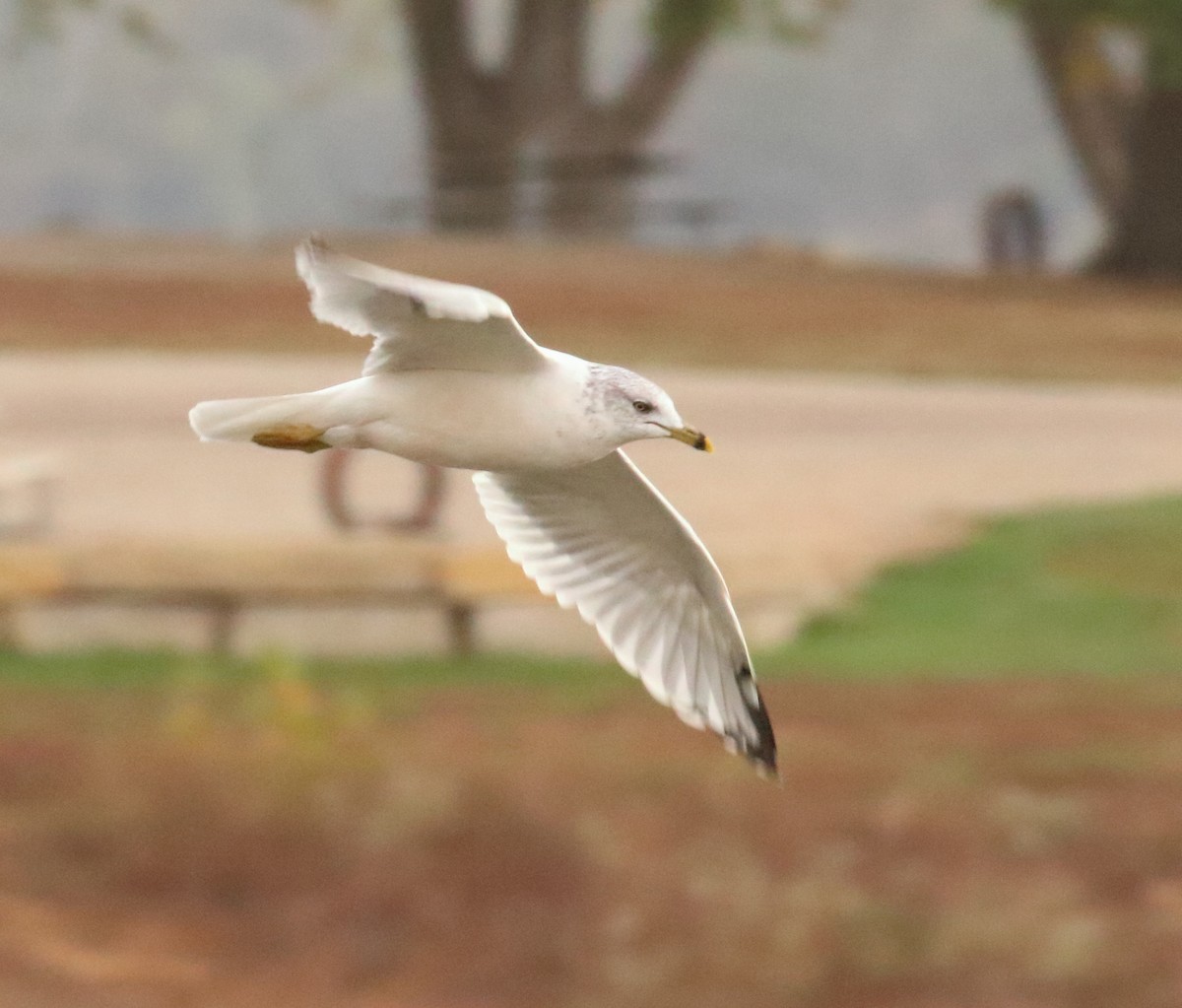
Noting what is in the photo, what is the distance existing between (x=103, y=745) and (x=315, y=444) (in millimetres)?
9172

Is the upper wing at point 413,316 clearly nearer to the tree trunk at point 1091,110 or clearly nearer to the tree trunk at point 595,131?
the tree trunk at point 1091,110

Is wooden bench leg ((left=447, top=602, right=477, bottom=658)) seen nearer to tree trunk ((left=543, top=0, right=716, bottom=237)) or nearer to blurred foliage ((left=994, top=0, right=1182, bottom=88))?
blurred foliage ((left=994, top=0, right=1182, bottom=88))

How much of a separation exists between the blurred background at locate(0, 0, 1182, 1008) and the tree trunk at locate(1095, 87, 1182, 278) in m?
0.03

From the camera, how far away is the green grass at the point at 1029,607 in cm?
1255

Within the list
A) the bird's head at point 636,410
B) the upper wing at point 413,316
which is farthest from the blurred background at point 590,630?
the bird's head at point 636,410

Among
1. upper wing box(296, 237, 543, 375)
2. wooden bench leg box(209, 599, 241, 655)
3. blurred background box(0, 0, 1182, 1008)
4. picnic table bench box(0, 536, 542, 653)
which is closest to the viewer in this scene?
upper wing box(296, 237, 543, 375)

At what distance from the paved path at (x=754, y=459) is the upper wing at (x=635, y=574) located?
8975 millimetres

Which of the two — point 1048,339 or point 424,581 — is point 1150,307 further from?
point 424,581

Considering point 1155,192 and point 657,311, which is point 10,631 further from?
point 1155,192

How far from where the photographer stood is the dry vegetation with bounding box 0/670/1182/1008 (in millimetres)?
10164

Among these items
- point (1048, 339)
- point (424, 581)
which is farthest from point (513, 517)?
point (1048, 339)

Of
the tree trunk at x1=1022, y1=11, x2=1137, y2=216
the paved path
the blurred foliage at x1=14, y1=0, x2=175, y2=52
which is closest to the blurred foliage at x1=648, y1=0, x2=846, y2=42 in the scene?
the tree trunk at x1=1022, y1=11, x2=1137, y2=216

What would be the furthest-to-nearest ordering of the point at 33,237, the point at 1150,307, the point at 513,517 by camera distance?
the point at 33,237 < the point at 1150,307 < the point at 513,517

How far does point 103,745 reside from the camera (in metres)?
10.8
